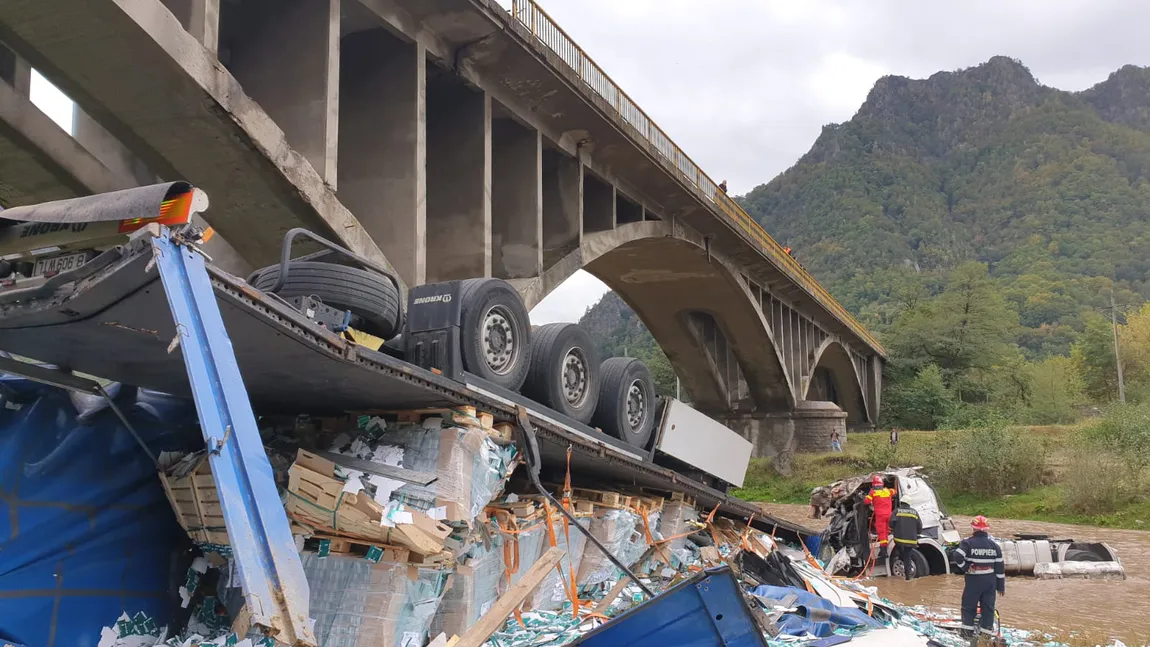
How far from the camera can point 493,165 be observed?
1439 centimetres

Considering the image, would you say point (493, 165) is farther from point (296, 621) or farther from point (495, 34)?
point (296, 621)

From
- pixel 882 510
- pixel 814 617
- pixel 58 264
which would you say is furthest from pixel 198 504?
pixel 882 510

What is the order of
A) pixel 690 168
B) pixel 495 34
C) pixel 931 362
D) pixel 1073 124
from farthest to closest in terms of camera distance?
pixel 1073 124 < pixel 931 362 < pixel 690 168 < pixel 495 34

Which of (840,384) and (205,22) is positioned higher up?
(840,384)

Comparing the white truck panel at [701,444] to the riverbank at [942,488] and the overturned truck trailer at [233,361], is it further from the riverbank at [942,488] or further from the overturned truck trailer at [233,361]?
the riverbank at [942,488]

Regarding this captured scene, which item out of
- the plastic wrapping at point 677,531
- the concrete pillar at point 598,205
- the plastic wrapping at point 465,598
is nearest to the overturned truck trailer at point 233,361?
the plastic wrapping at point 465,598

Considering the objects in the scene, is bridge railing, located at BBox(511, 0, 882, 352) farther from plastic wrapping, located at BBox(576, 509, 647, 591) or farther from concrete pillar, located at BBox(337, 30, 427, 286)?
plastic wrapping, located at BBox(576, 509, 647, 591)

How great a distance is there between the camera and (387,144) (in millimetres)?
11031

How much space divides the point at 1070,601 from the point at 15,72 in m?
13.0

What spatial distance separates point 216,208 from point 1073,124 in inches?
5933

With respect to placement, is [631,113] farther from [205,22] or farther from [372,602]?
[372,602]

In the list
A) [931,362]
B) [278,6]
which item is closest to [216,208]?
[278,6]

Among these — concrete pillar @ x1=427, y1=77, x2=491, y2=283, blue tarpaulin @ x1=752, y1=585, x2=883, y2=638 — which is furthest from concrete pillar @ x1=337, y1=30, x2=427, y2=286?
blue tarpaulin @ x1=752, y1=585, x2=883, y2=638

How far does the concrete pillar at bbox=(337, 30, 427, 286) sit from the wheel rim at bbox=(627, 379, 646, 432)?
11.8 feet
